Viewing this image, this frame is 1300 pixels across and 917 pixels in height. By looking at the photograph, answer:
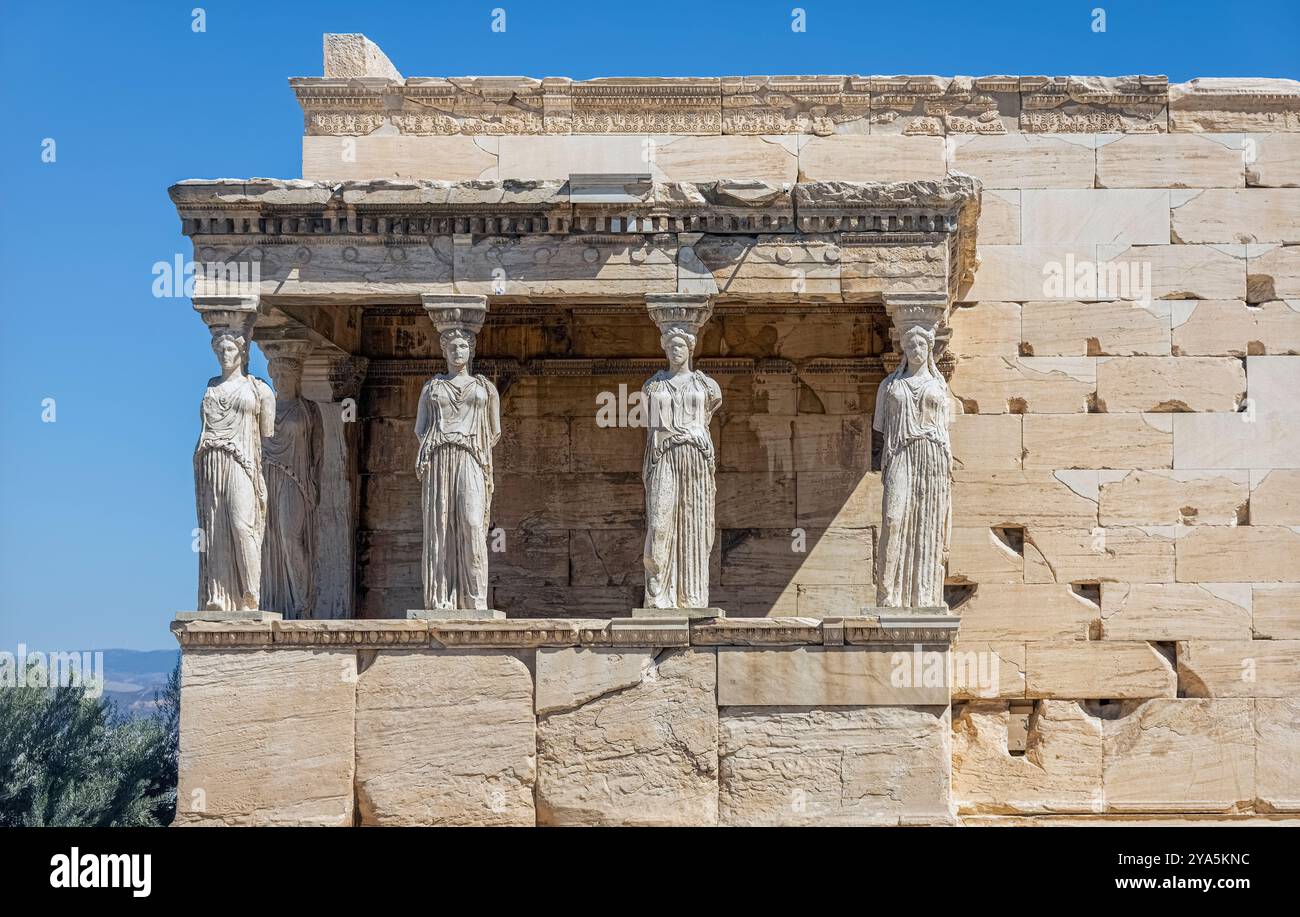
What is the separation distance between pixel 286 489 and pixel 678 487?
3.37 metres

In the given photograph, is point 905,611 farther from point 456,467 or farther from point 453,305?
point 453,305

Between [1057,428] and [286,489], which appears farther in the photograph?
[1057,428]

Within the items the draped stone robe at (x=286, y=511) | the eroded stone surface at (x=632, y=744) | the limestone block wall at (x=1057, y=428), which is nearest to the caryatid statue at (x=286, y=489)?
the draped stone robe at (x=286, y=511)

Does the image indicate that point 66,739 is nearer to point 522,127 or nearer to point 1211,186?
point 522,127

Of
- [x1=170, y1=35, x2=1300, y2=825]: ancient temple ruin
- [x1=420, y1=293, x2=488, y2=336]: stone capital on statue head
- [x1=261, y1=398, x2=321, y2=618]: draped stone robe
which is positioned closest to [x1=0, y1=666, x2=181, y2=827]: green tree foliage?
[x1=261, y1=398, x2=321, y2=618]: draped stone robe

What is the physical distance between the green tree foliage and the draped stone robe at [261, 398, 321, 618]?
38.2 feet

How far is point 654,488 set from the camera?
14.5 meters

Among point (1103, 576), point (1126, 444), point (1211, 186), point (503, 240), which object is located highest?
point (1211, 186)

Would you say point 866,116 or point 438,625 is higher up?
point 866,116

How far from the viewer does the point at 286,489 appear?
16156mm

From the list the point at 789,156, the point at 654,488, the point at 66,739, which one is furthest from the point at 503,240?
the point at 66,739

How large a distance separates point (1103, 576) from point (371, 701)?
5849 millimetres

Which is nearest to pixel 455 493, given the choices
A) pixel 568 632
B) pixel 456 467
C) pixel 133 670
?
pixel 456 467
